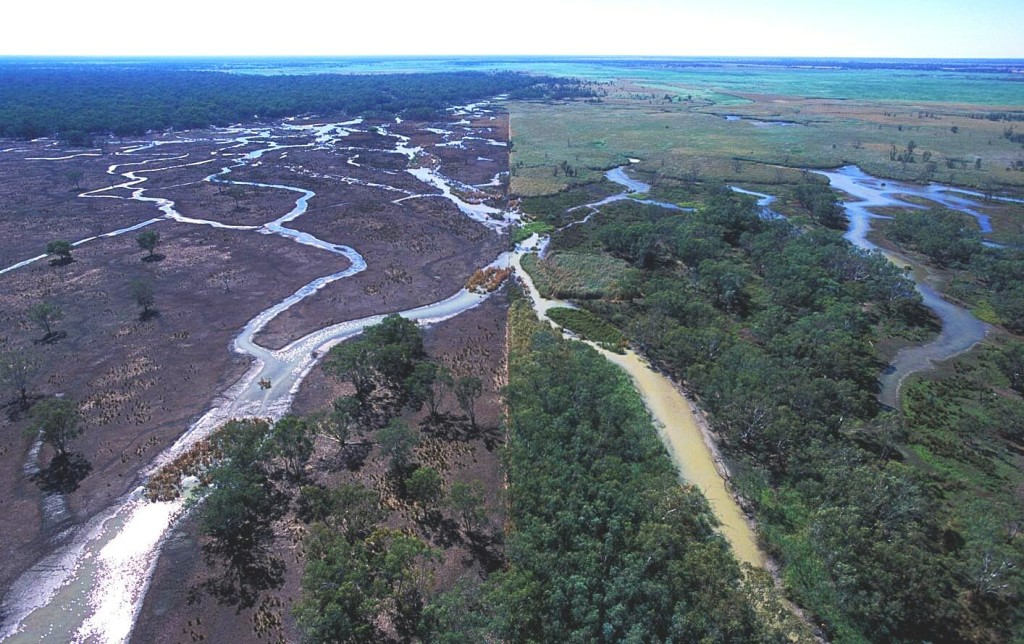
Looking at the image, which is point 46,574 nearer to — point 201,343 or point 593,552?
point 201,343

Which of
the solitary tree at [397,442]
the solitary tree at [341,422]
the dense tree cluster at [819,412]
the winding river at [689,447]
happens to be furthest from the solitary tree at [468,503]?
the dense tree cluster at [819,412]

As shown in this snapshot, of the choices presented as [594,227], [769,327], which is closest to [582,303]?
→ [769,327]

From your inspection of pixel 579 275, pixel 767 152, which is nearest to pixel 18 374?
pixel 579 275

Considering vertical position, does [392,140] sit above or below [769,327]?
above

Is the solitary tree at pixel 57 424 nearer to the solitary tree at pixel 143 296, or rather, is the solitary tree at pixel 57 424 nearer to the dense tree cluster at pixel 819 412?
the solitary tree at pixel 143 296

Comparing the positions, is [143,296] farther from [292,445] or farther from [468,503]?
[468,503]

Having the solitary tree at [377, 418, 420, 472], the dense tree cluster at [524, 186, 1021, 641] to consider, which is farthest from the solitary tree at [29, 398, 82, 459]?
the dense tree cluster at [524, 186, 1021, 641]
